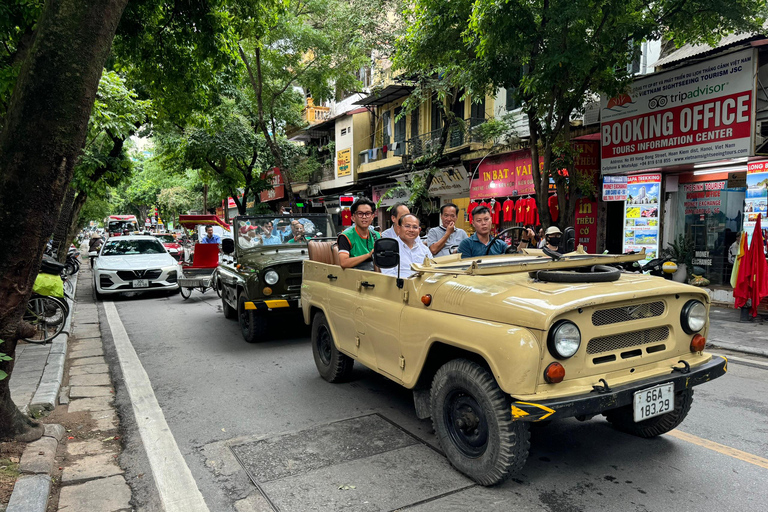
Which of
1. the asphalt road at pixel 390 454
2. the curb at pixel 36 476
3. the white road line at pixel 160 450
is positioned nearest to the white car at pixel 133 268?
the white road line at pixel 160 450

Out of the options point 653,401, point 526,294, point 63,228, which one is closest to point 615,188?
point 653,401

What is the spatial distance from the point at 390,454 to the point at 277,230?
5878 mm

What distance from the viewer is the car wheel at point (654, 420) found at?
357 cm

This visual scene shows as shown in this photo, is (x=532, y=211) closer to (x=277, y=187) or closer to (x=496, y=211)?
(x=496, y=211)

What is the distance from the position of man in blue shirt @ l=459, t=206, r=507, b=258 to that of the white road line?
10.3 ft

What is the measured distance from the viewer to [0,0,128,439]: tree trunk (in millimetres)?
3342

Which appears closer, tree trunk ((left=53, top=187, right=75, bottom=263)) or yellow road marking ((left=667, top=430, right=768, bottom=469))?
yellow road marking ((left=667, top=430, right=768, bottom=469))

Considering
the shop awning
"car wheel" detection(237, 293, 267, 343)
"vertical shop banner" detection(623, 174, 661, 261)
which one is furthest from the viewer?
the shop awning

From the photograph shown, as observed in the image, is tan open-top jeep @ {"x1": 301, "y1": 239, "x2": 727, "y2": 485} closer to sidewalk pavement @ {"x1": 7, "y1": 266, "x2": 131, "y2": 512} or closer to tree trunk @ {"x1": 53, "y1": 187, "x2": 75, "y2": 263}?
sidewalk pavement @ {"x1": 7, "y1": 266, "x2": 131, "y2": 512}

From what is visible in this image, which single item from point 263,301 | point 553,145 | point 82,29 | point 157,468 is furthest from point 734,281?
point 82,29

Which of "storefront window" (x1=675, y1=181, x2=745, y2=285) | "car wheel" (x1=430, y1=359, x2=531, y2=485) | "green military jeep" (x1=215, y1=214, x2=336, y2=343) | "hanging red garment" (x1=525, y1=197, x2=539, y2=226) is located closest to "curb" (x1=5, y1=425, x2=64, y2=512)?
"car wheel" (x1=430, y1=359, x2=531, y2=485)

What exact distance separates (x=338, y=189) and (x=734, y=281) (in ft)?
70.6

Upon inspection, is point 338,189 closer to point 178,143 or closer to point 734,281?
point 178,143

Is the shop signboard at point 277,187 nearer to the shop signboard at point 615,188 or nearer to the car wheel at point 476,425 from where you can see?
the shop signboard at point 615,188
